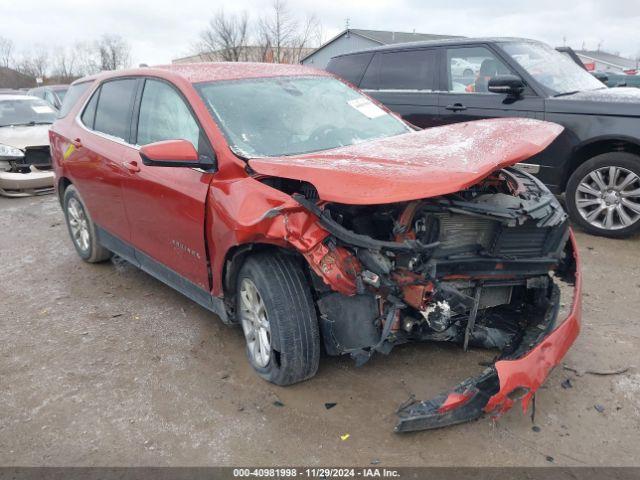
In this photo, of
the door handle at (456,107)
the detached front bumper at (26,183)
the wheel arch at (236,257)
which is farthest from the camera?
the detached front bumper at (26,183)

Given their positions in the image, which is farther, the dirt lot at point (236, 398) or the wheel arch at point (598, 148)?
the wheel arch at point (598, 148)

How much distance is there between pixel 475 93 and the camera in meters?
5.85

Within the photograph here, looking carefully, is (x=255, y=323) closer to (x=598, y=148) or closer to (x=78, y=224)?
(x=78, y=224)

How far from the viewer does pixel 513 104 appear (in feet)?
18.1

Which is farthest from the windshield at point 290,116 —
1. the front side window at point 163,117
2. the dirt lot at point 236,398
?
the dirt lot at point 236,398

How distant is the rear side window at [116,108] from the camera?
3.96 meters

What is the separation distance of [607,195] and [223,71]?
3.80m

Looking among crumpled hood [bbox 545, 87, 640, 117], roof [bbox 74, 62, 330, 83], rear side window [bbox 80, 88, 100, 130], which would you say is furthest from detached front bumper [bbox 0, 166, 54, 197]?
crumpled hood [bbox 545, 87, 640, 117]

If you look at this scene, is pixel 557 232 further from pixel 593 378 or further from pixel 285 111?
pixel 285 111

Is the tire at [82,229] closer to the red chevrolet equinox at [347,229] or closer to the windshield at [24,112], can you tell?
the red chevrolet equinox at [347,229]

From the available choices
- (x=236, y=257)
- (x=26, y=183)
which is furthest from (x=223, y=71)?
(x=26, y=183)

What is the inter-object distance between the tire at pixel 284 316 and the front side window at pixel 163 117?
0.89 m

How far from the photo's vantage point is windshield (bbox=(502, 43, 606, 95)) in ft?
18.2

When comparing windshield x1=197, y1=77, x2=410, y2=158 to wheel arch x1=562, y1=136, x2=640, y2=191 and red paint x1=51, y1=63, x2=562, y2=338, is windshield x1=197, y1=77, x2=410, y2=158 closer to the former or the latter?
red paint x1=51, y1=63, x2=562, y2=338
